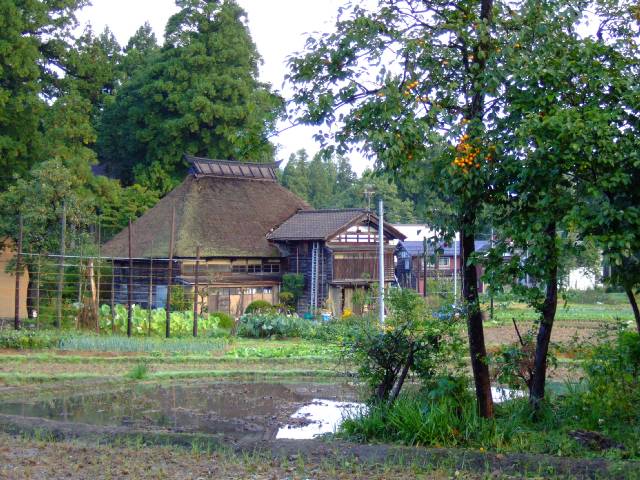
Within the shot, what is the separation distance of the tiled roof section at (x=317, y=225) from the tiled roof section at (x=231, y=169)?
4.07 m

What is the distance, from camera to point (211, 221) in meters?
37.3

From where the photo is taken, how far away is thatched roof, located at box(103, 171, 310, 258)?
35625mm

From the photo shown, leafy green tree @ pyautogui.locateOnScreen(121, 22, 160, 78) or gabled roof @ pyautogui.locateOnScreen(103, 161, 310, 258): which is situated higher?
leafy green tree @ pyautogui.locateOnScreen(121, 22, 160, 78)

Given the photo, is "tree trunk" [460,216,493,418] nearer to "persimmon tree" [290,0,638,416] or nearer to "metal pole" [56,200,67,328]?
"persimmon tree" [290,0,638,416]

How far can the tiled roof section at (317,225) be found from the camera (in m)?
36.8

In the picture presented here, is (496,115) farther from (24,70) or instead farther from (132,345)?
(24,70)

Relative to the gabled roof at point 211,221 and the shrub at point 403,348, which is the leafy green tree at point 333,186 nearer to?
the gabled roof at point 211,221

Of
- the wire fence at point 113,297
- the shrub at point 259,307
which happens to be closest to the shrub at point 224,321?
the wire fence at point 113,297

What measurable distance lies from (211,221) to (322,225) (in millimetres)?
5231

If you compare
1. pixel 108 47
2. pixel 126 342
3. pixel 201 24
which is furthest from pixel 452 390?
pixel 108 47

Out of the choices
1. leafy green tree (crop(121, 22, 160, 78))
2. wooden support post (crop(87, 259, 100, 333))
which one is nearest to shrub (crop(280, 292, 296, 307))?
wooden support post (crop(87, 259, 100, 333))

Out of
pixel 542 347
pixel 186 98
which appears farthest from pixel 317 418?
pixel 186 98

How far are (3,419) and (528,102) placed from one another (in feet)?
27.1

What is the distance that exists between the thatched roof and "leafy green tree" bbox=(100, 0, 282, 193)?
184 cm
